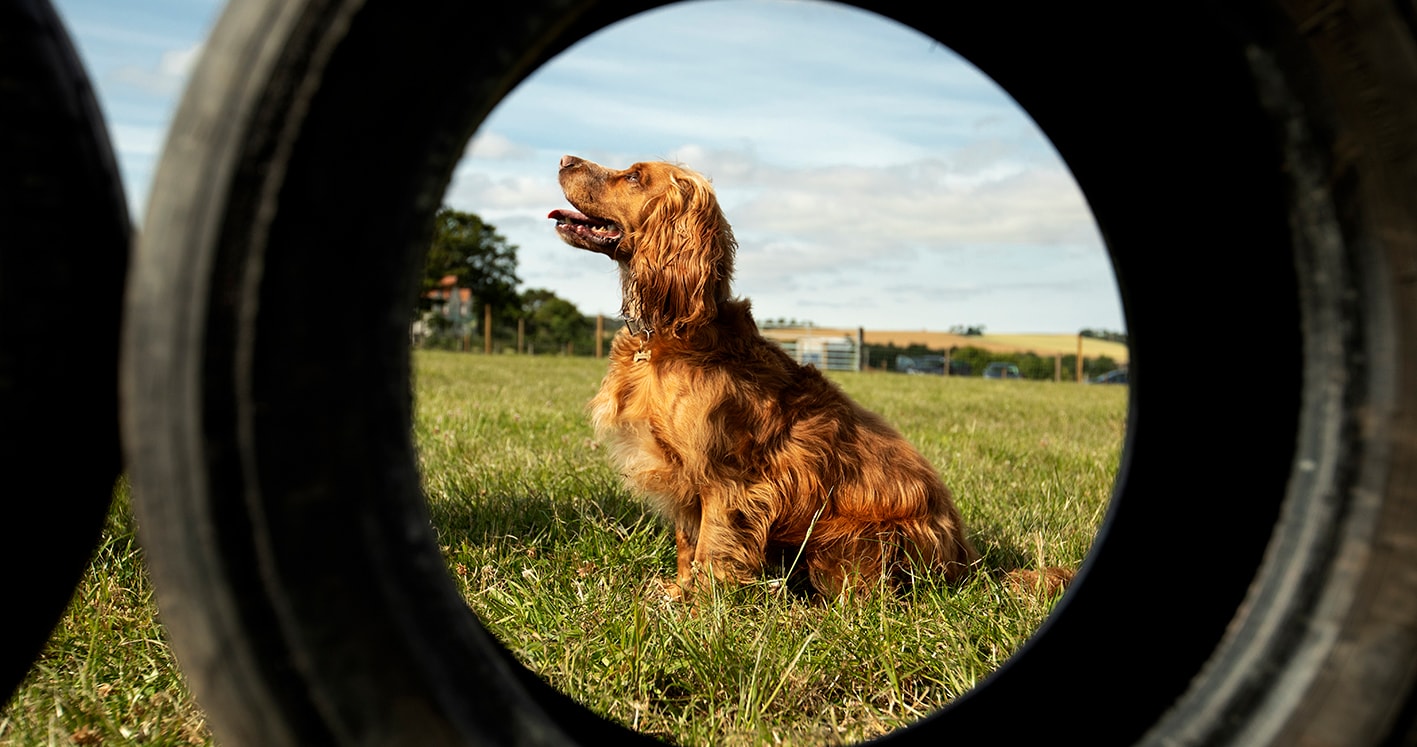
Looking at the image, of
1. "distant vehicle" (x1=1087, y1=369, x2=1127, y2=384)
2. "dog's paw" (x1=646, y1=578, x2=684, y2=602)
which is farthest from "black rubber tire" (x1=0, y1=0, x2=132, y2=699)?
"distant vehicle" (x1=1087, y1=369, x2=1127, y2=384)

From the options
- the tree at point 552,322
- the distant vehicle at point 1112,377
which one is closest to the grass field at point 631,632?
the distant vehicle at point 1112,377

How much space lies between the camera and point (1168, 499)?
173 centimetres

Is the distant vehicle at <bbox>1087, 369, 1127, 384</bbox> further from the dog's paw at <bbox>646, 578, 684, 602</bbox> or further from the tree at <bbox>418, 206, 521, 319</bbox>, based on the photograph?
the dog's paw at <bbox>646, 578, 684, 602</bbox>

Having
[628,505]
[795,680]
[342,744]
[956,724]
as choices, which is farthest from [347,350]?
[628,505]

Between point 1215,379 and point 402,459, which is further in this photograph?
point 1215,379

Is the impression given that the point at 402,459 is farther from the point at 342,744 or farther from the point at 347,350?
the point at 342,744

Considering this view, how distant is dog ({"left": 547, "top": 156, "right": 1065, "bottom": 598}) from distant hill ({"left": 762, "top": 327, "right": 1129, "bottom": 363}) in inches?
1615

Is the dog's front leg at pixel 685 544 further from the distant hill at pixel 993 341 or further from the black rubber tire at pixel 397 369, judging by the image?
the distant hill at pixel 993 341

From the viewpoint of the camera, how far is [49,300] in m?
1.20

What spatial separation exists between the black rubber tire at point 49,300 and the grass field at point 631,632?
820 millimetres

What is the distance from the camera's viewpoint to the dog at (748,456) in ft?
11.3

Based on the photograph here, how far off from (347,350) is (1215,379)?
1.51m

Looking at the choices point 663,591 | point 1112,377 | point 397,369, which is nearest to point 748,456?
point 663,591

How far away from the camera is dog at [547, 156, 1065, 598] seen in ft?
11.3
